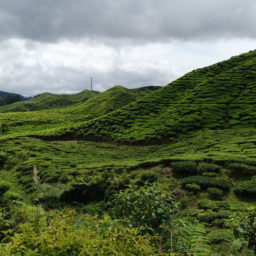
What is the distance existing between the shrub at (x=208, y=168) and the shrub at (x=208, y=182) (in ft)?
5.76

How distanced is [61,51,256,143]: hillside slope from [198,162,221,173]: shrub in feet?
78.0

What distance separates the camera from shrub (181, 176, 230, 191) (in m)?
17.5

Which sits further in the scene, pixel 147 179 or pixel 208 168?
pixel 147 179

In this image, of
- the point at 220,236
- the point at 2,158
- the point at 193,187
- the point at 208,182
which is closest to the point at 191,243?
the point at 220,236

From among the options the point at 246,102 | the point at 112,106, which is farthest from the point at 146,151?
the point at 112,106

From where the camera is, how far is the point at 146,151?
1569 inches

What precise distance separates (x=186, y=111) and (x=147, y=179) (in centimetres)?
3638

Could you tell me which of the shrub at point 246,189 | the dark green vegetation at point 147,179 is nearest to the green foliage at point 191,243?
the dark green vegetation at point 147,179

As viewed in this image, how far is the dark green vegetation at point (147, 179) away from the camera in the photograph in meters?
5.57

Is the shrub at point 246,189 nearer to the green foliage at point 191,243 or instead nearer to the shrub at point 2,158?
the green foliage at point 191,243

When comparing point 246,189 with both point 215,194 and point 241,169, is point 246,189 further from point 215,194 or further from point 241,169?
point 241,169

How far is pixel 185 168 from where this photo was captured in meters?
21.0

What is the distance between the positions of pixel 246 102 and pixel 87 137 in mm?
37262

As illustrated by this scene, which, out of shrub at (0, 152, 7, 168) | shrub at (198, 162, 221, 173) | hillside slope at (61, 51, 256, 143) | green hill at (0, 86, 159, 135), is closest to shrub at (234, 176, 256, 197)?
shrub at (198, 162, 221, 173)
